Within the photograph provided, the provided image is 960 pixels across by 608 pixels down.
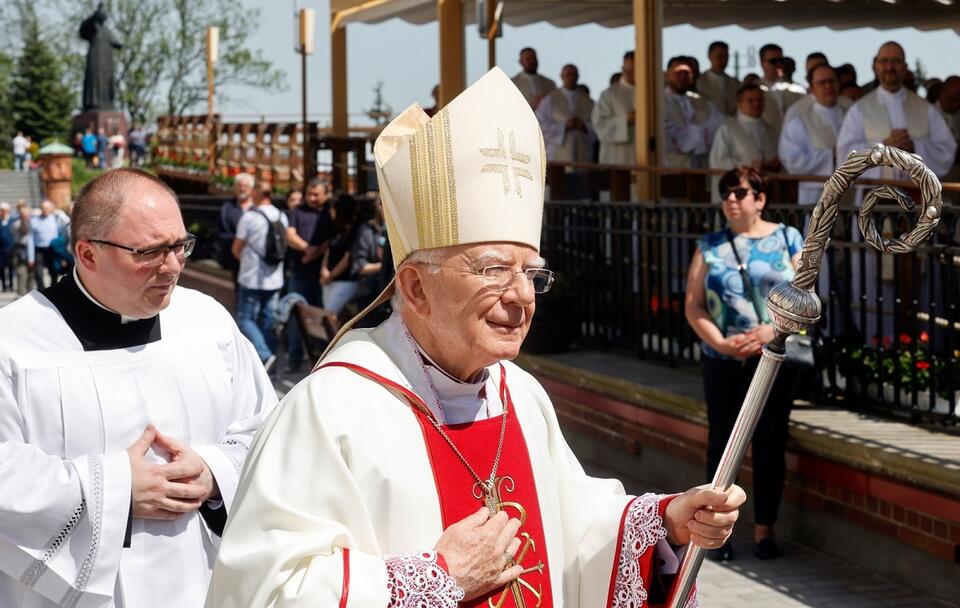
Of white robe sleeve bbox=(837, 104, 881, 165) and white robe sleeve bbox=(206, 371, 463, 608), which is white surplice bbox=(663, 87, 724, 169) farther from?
white robe sleeve bbox=(206, 371, 463, 608)

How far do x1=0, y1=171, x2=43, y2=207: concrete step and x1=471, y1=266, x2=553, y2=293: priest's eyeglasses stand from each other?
164 ft

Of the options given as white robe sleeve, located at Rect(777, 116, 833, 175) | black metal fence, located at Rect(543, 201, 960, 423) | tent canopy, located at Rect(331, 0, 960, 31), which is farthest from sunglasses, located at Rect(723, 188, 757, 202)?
tent canopy, located at Rect(331, 0, 960, 31)

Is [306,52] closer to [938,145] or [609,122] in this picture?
[609,122]

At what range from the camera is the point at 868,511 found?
7020 mm

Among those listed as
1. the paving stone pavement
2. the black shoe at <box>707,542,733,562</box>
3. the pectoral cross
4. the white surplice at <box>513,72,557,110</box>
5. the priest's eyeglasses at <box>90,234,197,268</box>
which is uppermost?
the white surplice at <box>513,72,557,110</box>

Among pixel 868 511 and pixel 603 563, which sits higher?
pixel 603 563

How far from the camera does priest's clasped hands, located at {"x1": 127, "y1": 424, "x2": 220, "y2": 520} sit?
148 inches

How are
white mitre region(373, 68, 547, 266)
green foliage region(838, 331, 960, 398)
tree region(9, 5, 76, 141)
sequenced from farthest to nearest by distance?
1. tree region(9, 5, 76, 141)
2. green foliage region(838, 331, 960, 398)
3. white mitre region(373, 68, 547, 266)

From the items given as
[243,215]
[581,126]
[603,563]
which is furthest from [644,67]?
[603,563]

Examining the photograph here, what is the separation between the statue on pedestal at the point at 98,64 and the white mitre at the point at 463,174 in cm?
5647

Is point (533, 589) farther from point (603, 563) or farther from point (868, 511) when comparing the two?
point (868, 511)

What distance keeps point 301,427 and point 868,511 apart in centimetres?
474

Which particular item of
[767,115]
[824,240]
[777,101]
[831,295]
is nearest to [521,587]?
[824,240]

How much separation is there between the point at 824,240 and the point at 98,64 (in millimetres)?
57357
